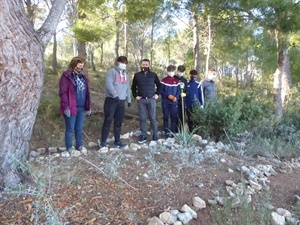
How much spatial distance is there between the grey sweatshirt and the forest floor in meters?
1.37

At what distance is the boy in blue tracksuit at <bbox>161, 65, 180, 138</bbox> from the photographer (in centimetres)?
621

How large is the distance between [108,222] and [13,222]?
2.51 feet

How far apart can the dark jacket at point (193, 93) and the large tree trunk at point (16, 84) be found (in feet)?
12.5

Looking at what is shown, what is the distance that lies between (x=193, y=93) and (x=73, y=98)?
2828 mm

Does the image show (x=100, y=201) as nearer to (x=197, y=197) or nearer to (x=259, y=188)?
(x=197, y=197)

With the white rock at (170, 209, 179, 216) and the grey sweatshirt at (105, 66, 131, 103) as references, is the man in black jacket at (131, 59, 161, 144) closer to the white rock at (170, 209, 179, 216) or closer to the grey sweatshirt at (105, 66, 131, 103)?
the grey sweatshirt at (105, 66, 131, 103)

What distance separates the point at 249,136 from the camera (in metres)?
5.82

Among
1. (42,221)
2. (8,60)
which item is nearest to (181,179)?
(42,221)

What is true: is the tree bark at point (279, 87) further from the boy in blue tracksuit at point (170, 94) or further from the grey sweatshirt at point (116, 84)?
the grey sweatshirt at point (116, 84)

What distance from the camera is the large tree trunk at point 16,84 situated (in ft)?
9.52

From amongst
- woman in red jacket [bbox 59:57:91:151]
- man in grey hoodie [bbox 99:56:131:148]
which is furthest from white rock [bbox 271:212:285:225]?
man in grey hoodie [bbox 99:56:131:148]

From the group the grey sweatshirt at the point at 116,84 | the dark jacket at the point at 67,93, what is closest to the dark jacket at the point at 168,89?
the grey sweatshirt at the point at 116,84

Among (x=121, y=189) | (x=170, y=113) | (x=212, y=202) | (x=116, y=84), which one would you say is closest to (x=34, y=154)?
(x=116, y=84)

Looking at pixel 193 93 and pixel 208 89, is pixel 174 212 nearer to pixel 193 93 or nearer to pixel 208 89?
pixel 193 93
